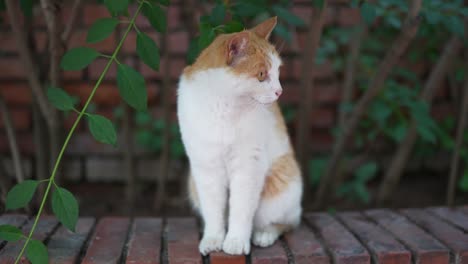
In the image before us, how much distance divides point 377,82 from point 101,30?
925 millimetres

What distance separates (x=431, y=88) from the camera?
174 centimetres

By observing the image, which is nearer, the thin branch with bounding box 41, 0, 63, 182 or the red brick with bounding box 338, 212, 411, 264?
the red brick with bounding box 338, 212, 411, 264

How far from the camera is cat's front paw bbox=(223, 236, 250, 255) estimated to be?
1.18 metres

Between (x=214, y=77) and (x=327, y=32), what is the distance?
3.39 feet

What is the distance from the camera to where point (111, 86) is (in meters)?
2.06

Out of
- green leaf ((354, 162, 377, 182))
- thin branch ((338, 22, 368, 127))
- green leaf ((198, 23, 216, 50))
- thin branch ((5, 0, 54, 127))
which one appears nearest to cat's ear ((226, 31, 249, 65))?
green leaf ((198, 23, 216, 50))

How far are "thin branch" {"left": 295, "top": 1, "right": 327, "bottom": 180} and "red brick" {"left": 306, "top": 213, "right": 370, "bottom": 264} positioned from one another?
33cm

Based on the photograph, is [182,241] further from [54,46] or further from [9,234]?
[54,46]

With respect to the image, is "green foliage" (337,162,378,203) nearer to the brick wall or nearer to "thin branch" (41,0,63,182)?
the brick wall

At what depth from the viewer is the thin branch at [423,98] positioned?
67.4 inches

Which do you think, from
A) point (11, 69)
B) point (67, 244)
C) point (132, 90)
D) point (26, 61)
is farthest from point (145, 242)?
point (11, 69)

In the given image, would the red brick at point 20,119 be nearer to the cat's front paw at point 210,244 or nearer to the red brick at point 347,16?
the cat's front paw at point 210,244

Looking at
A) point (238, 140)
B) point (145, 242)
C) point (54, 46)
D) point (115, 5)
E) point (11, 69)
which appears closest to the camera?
point (115, 5)

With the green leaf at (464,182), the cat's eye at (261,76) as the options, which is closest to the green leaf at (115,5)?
the cat's eye at (261,76)
